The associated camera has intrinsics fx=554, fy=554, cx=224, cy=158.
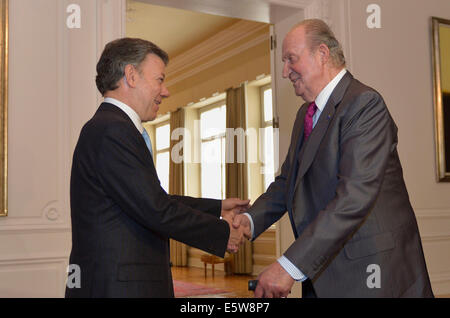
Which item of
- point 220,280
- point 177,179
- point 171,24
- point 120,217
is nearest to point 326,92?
point 120,217

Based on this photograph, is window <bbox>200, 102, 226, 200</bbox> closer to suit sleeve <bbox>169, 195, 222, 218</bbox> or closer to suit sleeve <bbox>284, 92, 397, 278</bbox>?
suit sleeve <bbox>169, 195, 222, 218</bbox>

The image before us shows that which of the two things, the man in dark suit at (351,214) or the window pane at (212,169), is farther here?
the window pane at (212,169)

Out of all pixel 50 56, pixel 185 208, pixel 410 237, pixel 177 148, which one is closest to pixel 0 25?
pixel 50 56

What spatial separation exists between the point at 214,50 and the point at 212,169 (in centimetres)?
255

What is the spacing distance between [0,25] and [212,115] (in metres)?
8.03

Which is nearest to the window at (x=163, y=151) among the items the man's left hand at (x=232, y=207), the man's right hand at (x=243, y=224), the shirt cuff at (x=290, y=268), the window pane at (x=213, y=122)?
the window pane at (x=213, y=122)

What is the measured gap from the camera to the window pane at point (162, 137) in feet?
45.4

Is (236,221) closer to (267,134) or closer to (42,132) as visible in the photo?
(42,132)

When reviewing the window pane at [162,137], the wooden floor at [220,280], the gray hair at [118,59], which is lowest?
the wooden floor at [220,280]

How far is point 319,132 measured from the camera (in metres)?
2.31

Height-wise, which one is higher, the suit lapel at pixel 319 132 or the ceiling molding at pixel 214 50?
the ceiling molding at pixel 214 50

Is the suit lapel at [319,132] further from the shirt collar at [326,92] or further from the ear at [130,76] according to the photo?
the ear at [130,76]

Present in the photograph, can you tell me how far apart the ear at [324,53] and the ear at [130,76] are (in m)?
0.85
